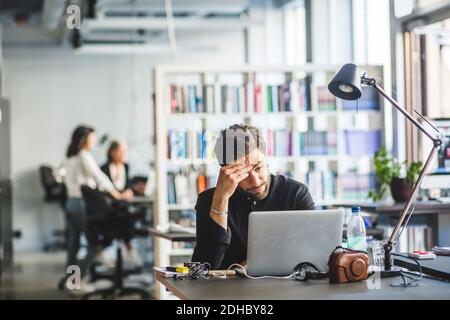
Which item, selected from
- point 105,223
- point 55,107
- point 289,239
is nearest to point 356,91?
point 289,239

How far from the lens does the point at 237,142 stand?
3.77 m

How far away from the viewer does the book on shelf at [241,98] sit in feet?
23.6

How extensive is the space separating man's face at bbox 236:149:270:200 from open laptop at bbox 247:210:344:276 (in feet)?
2.28

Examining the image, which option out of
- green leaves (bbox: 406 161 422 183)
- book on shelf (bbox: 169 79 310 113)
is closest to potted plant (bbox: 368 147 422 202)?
green leaves (bbox: 406 161 422 183)

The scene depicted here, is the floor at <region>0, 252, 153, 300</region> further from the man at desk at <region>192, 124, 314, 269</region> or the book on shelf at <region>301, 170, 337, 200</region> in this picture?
the man at desk at <region>192, 124, 314, 269</region>

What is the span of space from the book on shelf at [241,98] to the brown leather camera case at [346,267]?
14.2 ft

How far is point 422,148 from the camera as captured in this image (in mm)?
6961

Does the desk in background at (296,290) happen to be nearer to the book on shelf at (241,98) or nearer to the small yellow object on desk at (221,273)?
the small yellow object on desk at (221,273)

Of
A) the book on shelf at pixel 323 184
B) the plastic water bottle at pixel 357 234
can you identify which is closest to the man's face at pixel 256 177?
the plastic water bottle at pixel 357 234

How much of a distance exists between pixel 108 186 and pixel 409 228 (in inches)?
125

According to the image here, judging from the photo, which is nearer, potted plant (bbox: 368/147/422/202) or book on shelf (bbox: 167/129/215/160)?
potted plant (bbox: 368/147/422/202)

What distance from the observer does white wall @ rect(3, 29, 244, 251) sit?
13.2 m
